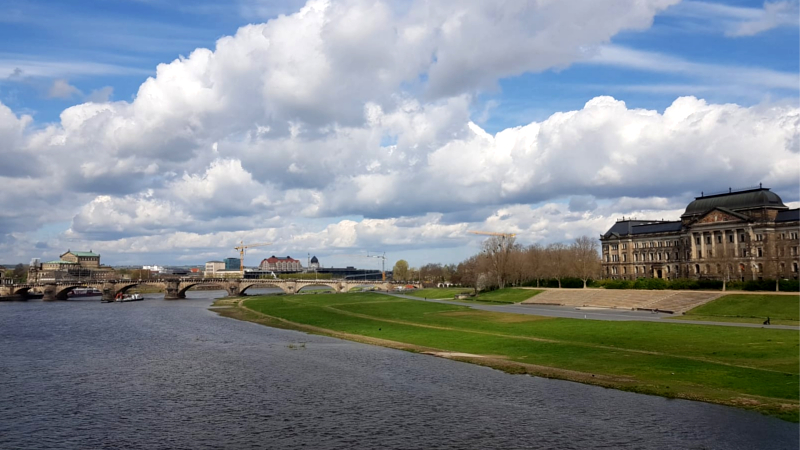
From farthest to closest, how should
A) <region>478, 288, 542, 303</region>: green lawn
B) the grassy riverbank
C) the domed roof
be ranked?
the domed roof
<region>478, 288, 542, 303</region>: green lawn
the grassy riverbank

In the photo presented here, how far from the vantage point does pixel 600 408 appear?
127ft

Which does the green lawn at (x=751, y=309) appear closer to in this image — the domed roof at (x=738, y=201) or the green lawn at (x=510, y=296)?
the green lawn at (x=510, y=296)

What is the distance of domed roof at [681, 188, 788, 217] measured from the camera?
6742 inches

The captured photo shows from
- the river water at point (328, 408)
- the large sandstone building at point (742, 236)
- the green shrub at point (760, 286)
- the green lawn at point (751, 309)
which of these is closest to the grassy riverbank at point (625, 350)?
the river water at point (328, 408)

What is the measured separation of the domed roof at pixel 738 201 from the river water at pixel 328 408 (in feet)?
488

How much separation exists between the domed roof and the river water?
488 feet

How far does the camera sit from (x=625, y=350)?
5975 centimetres

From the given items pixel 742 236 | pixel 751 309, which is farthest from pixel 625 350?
pixel 742 236

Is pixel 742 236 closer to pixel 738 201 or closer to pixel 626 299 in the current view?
pixel 738 201

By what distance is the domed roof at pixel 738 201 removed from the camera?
171m

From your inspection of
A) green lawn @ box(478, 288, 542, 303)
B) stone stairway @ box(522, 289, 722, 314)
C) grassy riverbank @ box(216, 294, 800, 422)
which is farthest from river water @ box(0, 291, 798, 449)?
green lawn @ box(478, 288, 542, 303)

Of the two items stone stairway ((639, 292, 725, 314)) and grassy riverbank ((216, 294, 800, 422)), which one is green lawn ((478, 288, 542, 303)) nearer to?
stone stairway ((639, 292, 725, 314))

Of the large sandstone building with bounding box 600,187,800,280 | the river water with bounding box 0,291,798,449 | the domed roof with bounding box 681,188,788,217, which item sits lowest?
the river water with bounding box 0,291,798,449

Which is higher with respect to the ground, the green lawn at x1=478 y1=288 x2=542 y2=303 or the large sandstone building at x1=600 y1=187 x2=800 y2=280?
the large sandstone building at x1=600 y1=187 x2=800 y2=280
